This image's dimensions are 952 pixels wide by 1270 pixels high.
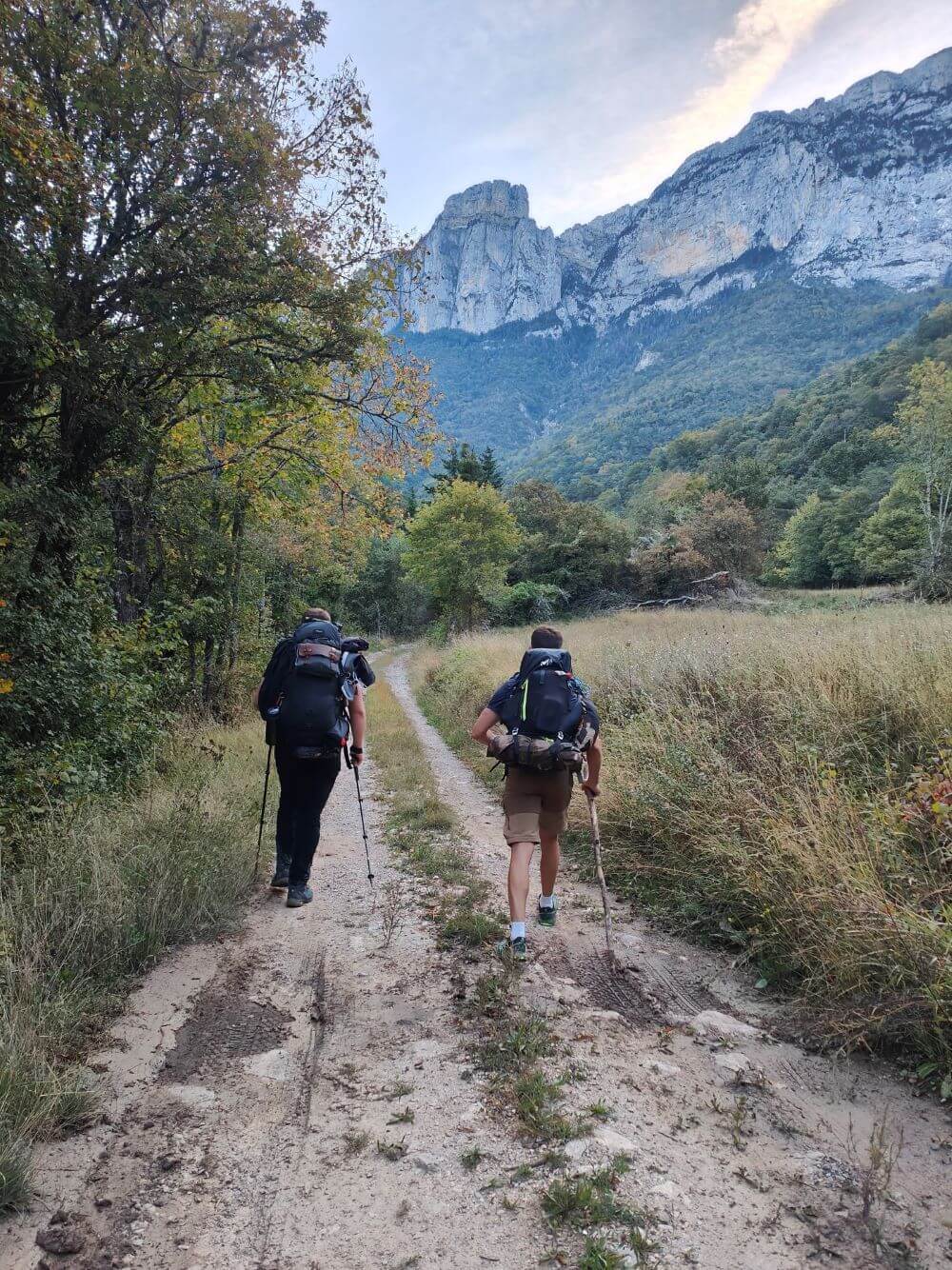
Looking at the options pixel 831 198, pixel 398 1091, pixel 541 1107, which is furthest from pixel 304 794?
pixel 831 198

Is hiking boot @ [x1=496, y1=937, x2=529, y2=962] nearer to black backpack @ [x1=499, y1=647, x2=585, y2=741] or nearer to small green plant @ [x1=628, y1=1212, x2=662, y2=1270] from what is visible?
black backpack @ [x1=499, y1=647, x2=585, y2=741]

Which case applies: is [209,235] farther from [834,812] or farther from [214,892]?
[834,812]

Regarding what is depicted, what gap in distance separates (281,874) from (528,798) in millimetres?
2293

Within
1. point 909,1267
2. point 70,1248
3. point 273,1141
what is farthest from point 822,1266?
point 70,1248

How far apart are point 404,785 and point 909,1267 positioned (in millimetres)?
7023

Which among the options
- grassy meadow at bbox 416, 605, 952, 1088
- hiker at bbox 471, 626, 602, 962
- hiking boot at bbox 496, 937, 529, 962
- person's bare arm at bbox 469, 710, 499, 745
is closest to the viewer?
grassy meadow at bbox 416, 605, 952, 1088

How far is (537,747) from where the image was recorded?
155 inches

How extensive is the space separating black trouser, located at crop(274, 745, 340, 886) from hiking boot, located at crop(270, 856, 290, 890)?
0.20m

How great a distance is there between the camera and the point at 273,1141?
7.77 feet

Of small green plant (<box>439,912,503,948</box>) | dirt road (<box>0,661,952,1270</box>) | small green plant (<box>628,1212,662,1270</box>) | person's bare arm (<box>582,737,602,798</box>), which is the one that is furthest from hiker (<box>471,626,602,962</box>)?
small green plant (<box>628,1212,662,1270</box>)

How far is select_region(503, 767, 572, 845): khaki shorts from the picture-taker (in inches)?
164

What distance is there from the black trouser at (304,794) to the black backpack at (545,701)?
1.55m

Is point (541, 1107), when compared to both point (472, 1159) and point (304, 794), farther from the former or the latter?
point (304, 794)

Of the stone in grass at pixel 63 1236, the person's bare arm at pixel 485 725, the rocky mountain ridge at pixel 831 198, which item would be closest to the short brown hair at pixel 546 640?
the person's bare arm at pixel 485 725
